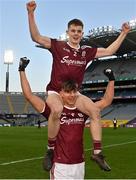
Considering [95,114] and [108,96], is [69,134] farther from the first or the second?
[108,96]

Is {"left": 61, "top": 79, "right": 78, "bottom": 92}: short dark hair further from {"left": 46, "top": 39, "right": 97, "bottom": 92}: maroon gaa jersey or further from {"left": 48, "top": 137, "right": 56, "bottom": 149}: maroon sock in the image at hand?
{"left": 46, "top": 39, "right": 97, "bottom": 92}: maroon gaa jersey

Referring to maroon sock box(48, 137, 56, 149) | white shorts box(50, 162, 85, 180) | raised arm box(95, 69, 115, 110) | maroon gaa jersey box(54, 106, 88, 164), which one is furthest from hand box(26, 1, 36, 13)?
white shorts box(50, 162, 85, 180)

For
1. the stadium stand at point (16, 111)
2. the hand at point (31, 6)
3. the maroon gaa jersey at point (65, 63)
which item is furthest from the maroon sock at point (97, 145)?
the stadium stand at point (16, 111)

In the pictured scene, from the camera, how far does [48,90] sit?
5996mm

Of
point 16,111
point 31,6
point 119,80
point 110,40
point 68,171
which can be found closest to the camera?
point 68,171

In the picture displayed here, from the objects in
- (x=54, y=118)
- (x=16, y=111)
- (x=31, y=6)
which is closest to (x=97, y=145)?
(x=54, y=118)

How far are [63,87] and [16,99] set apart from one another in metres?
75.5

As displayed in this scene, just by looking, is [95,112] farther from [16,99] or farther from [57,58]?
[16,99]

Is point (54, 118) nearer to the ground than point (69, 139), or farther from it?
farther from it

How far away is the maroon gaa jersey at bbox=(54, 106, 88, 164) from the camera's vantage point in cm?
503

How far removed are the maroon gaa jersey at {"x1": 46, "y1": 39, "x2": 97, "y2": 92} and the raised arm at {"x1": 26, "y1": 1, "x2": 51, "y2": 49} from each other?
0.29 ft

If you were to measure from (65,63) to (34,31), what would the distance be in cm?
63

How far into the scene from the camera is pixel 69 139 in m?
5.01

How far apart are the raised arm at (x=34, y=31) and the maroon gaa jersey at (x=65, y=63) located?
0.29 ft
